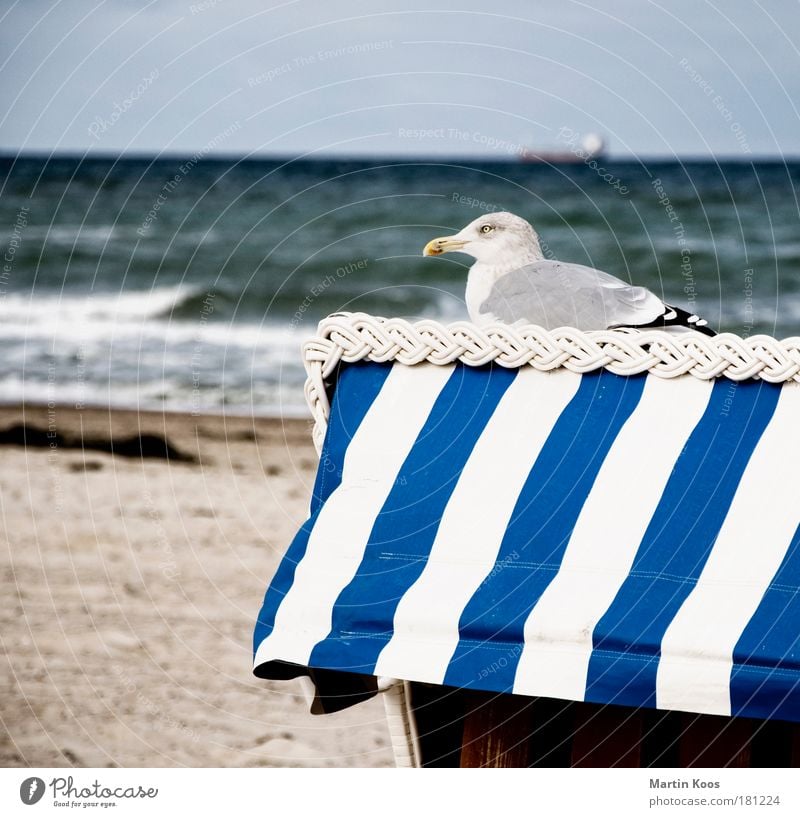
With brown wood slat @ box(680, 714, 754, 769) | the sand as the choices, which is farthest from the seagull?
the sand

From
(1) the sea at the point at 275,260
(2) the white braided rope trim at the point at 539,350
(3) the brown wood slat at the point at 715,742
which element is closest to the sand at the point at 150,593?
(1) the sea at the point at 275,260

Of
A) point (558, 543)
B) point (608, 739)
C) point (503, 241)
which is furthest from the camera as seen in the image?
point (503, 241)

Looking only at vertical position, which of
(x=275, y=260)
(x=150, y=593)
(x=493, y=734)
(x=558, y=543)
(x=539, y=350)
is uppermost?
(x=275, y=260)

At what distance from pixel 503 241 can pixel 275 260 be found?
6.38 meters

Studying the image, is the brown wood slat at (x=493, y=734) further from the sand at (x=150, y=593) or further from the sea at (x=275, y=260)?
the sea at (x=275, y=260)

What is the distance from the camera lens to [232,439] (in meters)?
4.24

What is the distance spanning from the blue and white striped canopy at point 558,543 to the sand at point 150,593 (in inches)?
37.1

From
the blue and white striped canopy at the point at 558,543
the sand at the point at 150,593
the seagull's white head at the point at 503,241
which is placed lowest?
the sand at the point at 150,593

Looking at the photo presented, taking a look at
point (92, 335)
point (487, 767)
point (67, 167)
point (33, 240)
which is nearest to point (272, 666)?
Answer: point (487, 767)

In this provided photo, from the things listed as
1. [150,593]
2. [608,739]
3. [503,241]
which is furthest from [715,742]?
[150,593]

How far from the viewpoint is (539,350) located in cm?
112

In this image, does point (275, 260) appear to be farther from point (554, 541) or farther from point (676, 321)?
point (554, 541)

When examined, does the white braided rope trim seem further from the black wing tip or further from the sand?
the sand

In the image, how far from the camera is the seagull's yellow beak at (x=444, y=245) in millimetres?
1655
